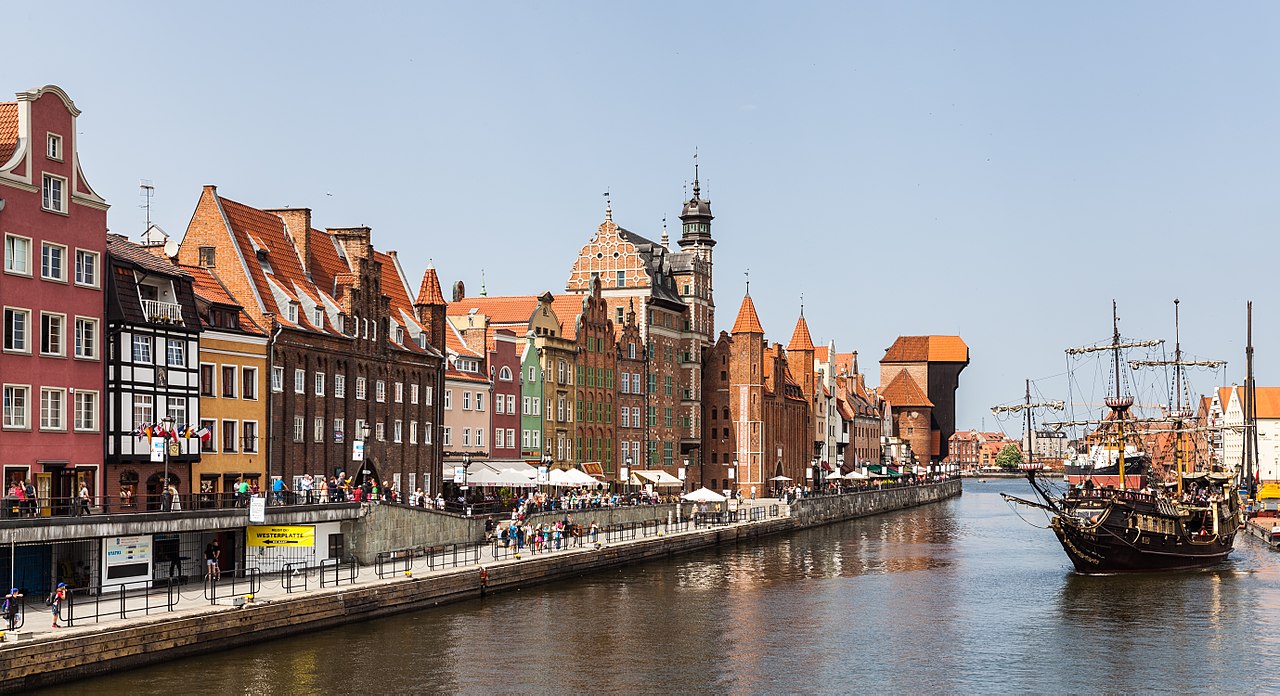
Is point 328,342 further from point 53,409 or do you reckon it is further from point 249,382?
point 53,409

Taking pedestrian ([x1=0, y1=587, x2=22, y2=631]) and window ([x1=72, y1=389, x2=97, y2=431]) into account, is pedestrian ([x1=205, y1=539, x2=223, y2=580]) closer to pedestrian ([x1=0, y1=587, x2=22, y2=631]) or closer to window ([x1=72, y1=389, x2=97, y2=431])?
window ([x1=72, y1=389, x2=97, y2=431])

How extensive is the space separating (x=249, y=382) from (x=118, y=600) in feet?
65.6

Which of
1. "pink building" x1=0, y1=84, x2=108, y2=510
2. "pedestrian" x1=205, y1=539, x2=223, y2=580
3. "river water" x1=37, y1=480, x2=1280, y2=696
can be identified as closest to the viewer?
"river water" x1=37, y1=480, x2=1280, y2=696

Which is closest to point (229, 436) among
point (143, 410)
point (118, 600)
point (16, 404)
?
point (143, 410)

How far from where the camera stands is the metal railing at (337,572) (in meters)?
57.1

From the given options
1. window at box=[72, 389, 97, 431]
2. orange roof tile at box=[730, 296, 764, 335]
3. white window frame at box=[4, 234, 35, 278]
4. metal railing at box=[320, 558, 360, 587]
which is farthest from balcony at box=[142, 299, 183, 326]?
orange roof tile at box=[730, 296, 764, 335]

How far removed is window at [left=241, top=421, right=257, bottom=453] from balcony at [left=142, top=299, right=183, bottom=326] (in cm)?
874

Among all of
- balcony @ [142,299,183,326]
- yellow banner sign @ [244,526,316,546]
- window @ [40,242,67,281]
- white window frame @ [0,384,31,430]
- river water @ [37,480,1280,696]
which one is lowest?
river water @ [37,480,1280,696]

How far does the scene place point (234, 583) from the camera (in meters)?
53.7

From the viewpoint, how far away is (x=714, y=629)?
59312 millimetres

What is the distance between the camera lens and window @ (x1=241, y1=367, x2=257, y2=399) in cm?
6831

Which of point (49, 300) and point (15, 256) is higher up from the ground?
point (15, 256)

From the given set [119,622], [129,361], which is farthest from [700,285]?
[119,622]

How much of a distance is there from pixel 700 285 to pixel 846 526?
28.0 m
